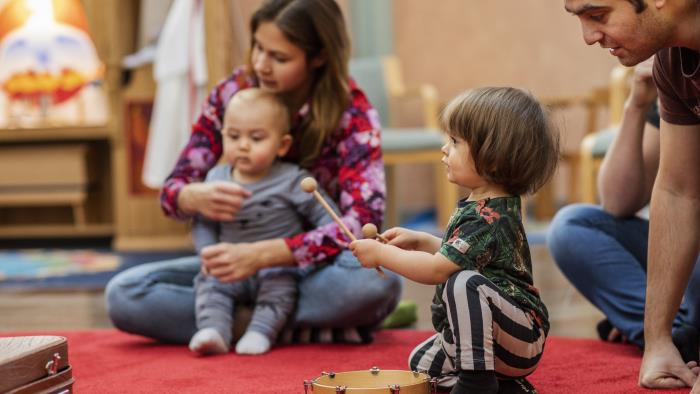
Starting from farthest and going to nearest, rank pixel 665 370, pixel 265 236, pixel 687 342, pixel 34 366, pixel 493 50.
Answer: pixel 493 50 < pixel 265 236 < pixel 687 342 < pixel 665 370 < pixel 34 366

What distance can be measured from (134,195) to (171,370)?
2.73 meters

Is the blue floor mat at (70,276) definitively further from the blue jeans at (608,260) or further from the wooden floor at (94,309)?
the blue jeans at (608,260)

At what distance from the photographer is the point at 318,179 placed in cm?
198

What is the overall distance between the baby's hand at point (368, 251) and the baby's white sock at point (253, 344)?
0.56m

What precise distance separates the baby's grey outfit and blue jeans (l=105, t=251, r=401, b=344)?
42 mm

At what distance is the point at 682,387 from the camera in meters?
1.44

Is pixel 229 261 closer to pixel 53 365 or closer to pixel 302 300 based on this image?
pixel 302 300

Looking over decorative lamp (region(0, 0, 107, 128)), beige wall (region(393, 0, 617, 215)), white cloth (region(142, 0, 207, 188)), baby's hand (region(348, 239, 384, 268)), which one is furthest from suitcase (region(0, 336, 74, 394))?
beige wall (region(393, 0, 617, 215))

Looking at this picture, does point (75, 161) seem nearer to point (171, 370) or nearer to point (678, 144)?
point (171, 370)

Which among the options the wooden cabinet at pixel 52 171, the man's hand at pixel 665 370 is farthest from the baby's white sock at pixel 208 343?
the wooden cabinet at pixel 52 171

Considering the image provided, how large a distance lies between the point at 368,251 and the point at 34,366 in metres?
0.46

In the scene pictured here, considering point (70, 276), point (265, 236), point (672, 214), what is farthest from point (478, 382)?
point (70, 276)

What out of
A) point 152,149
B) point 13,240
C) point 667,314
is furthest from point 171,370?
point 13,240

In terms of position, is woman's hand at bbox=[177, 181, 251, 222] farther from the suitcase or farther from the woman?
the suitcase
